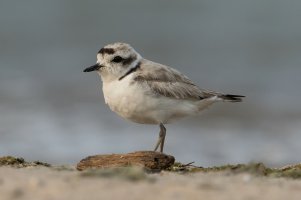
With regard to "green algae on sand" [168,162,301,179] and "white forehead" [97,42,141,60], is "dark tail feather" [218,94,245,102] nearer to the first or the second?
"white forehead" [97,42,141,60]

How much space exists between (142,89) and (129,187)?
8.99 feet

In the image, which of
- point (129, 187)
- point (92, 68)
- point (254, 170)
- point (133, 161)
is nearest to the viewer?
point (129, 187)

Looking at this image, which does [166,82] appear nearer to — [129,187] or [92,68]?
[92,68]

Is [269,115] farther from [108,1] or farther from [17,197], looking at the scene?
[108,1]

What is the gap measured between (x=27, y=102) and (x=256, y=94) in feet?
14.7

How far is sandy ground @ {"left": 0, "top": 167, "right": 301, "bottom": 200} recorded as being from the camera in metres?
4.92

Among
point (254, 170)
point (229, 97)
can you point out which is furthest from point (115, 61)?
point (254, 170)

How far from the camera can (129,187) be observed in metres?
5.11

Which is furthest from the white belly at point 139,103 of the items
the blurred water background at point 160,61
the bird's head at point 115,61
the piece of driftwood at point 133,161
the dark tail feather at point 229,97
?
the blurred water background at point 160,61

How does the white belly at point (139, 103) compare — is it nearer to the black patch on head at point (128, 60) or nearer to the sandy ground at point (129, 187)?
the black patch on head at point (128, 60)

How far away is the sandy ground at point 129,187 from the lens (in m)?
4.92

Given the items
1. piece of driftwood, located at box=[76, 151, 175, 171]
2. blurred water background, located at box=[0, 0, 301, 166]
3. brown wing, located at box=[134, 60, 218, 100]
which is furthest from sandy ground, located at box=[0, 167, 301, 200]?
blurred water background, located at box=[0, 0, 301, 166]

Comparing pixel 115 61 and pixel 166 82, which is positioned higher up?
pixel 115 61

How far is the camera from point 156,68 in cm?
812
